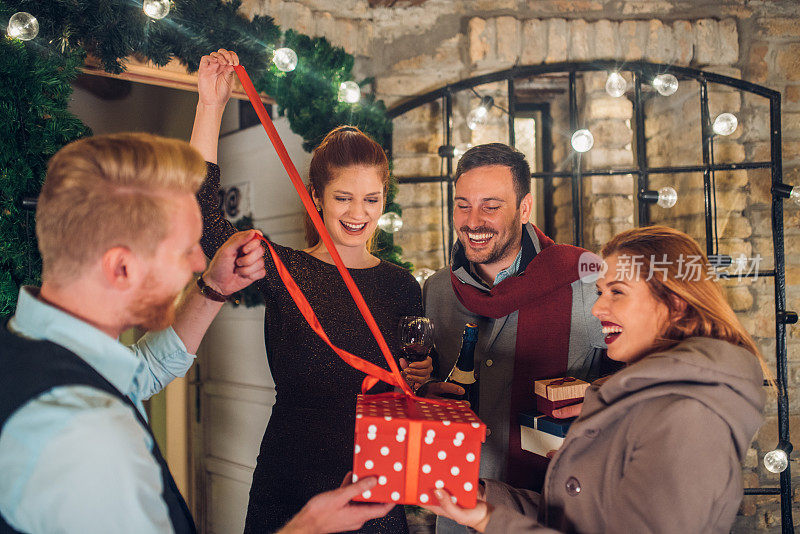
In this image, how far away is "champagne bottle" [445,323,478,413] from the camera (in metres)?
1.79

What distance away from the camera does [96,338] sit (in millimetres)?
891

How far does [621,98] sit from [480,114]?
80cm

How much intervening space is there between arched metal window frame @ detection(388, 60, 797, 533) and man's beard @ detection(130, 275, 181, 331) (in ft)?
6.12

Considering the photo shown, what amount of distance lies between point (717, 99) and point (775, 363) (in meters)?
1.41

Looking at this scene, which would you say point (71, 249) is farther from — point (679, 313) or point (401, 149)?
point (401, 149)

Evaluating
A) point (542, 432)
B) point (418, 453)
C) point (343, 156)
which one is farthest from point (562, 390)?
point (343, 156)

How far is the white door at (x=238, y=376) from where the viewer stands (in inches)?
119

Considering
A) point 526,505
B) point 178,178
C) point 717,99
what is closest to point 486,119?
point 717,99

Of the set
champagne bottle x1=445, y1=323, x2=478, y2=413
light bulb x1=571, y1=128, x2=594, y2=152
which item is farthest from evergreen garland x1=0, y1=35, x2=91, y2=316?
light bulb x1=571, y1=128, x2=594, y2=152

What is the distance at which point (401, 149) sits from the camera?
9.44 feet

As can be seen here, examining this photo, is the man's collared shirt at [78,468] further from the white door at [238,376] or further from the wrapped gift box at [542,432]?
the white door at [238,376]

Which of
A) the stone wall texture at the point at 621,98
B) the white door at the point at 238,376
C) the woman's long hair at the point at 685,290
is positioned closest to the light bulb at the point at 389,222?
the stone wall texture at the point at 621,98

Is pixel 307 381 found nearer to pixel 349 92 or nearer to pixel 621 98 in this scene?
pixel 349 92

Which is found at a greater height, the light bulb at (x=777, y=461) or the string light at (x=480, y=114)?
the string light at (x=480, y=114)
